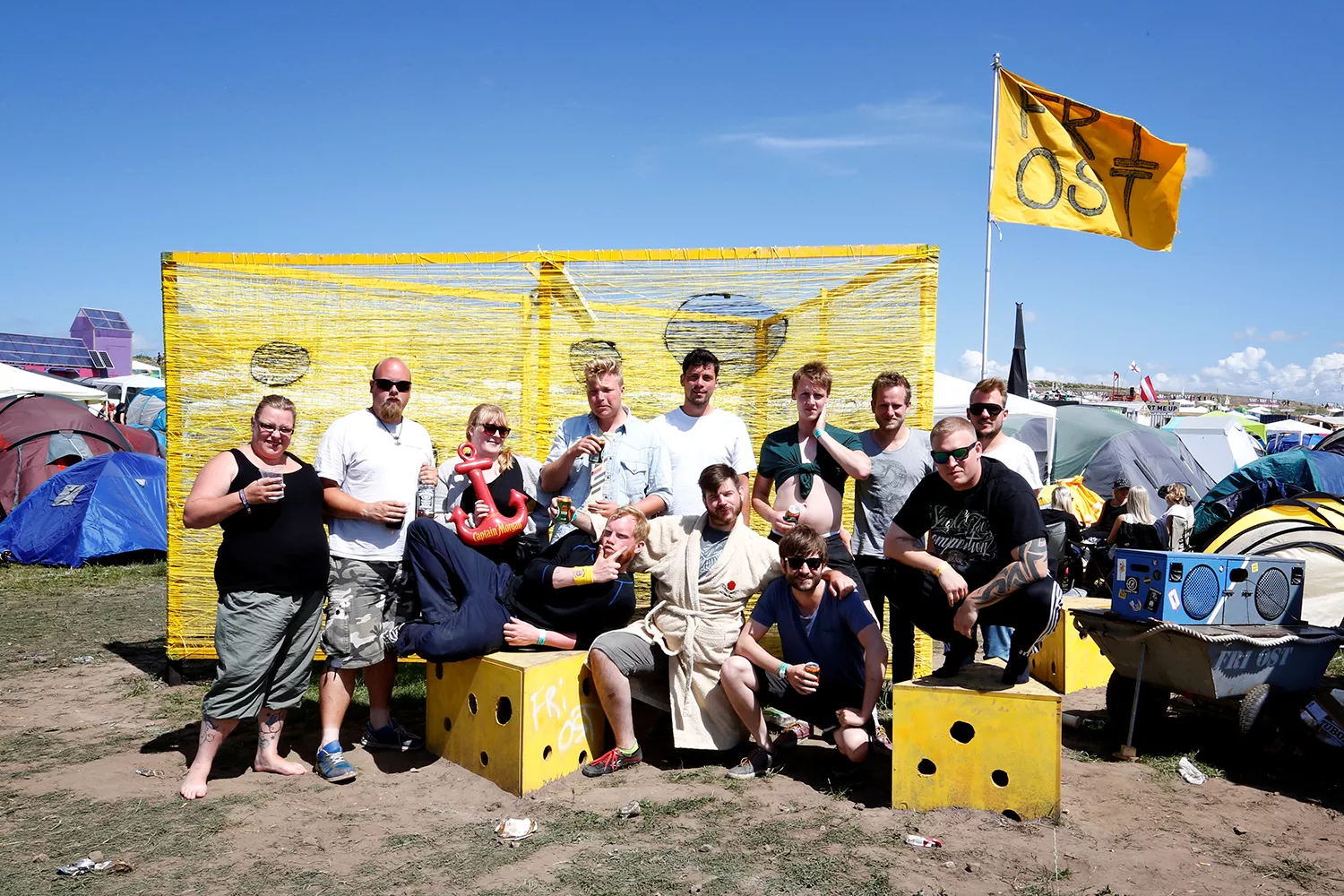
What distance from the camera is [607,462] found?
4316 mm

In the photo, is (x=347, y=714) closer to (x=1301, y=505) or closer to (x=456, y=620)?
(x=456, y=620)

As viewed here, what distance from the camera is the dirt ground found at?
310 cm

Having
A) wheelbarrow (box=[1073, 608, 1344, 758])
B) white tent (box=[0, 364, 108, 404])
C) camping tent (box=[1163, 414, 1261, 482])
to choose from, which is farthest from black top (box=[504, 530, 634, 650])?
white tent (box=[0, 364, 108, 404])

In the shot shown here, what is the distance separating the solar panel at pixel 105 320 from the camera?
4997 centimetres

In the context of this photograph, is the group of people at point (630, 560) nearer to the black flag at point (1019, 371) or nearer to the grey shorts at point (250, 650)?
the grey shorts at point (250, 650)

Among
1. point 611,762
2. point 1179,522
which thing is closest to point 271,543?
point 611,762

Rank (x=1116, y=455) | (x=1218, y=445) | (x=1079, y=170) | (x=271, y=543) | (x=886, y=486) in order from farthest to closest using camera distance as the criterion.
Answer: (x=1218, y=445) → (x=1116, y=455) → (x=1079, y=170) → (x=886, y=486) → (x=271, y=543)

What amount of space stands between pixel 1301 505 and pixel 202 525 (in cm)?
687

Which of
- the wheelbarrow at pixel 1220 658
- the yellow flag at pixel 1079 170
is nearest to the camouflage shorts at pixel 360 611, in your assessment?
the wheelbarrow at pixel 1220 658

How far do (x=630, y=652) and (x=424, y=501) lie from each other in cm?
122

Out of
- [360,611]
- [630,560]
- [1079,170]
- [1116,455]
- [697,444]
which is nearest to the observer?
[360,611]

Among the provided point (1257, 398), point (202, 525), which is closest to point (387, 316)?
point (202, 525)

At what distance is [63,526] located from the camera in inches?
406

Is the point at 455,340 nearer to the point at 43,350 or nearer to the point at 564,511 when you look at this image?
the point at 564,511
